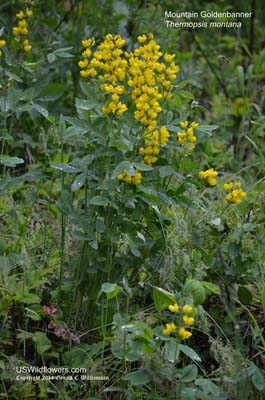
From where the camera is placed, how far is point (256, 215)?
263 cm

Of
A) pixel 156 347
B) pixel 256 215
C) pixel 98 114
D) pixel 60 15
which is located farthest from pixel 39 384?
pixel 60 15

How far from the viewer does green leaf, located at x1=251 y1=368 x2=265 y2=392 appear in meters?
2.03

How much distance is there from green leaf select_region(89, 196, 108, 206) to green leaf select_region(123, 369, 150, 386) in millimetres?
508

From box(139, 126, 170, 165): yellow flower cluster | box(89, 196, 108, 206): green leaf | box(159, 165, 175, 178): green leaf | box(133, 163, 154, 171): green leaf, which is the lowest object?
box(89, 196, 108, 206): green leaf

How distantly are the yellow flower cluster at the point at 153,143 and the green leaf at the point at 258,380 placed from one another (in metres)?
0.70

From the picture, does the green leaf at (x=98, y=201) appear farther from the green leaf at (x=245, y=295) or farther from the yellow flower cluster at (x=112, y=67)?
the green leaf at (x=245, y=295)

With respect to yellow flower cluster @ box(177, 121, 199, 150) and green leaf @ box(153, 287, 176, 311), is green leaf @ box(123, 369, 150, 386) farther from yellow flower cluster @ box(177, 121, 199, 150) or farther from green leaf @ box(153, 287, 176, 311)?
yellow flower cluster @ box(177, 121, 199, 150)

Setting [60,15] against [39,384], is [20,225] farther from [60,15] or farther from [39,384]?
[60,15]

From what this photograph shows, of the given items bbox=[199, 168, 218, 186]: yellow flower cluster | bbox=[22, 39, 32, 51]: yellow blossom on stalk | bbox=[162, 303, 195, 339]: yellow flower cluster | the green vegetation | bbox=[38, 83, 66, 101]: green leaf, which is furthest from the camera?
bbox=[38, 83, 66, 101]: green leaf

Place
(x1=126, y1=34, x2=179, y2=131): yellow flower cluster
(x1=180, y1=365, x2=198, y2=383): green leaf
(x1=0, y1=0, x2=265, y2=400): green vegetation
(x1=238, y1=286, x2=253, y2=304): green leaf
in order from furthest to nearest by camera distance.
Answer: (x1=238, y1=286, x2=253, y2=304): green leaf → (x1=126, y1=34, x2=179, y2=131): yellow flower cluster → (x1=0, y1=0, x2=265, y2=400): green vegetation → (x1=180, y1=365, x2=198, y2=383): green leaf

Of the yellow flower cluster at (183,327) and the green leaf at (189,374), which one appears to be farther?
the green leaf at (189,374)

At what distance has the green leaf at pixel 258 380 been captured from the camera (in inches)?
79.8

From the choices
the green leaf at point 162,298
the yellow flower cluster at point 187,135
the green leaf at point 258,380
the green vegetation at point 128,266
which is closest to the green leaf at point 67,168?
the green vegetation at point 128,266

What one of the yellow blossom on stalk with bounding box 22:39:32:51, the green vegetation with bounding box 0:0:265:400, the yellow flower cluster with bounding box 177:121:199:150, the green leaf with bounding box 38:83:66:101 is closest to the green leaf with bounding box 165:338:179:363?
the green vegetation with bounding box 0:0:265:400
